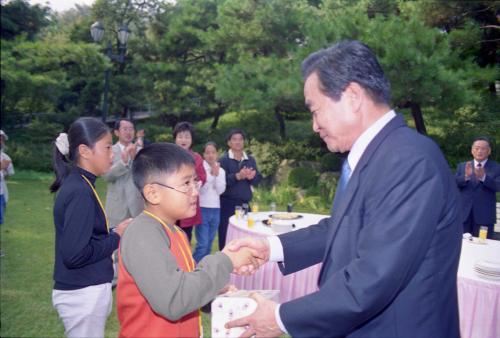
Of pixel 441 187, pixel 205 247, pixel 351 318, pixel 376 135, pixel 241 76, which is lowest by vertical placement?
pixel 205 247

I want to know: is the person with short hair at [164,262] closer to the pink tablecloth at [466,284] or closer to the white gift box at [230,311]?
the white gift box at [230,311]

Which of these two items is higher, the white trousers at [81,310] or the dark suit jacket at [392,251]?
the dark suit jacket at [392,251]

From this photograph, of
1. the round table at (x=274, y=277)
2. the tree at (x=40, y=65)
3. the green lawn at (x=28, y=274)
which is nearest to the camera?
the green lawn at (x=28, y=274)

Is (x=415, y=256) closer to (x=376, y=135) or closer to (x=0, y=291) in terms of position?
(x=376, y=135)

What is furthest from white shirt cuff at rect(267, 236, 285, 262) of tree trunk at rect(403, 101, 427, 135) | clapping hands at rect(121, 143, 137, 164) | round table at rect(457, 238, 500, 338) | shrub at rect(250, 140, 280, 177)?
shrub at rect(250, 140, 280, 177)

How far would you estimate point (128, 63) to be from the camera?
653 inches

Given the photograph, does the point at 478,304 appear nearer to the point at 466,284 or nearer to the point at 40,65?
the point at 466,284

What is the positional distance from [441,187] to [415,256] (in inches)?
7.9

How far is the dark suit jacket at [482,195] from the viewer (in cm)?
495

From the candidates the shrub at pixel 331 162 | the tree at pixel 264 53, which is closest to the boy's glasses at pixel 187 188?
the tree at pixel 264 53

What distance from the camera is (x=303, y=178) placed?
416 inches

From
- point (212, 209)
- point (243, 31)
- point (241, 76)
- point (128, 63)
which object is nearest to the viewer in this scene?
point (212, 209)

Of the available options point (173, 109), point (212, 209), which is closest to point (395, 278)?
point (212, 209)

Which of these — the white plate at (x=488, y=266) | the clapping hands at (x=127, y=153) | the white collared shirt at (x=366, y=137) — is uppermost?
the white collared shirt at (x=366, y=137)
